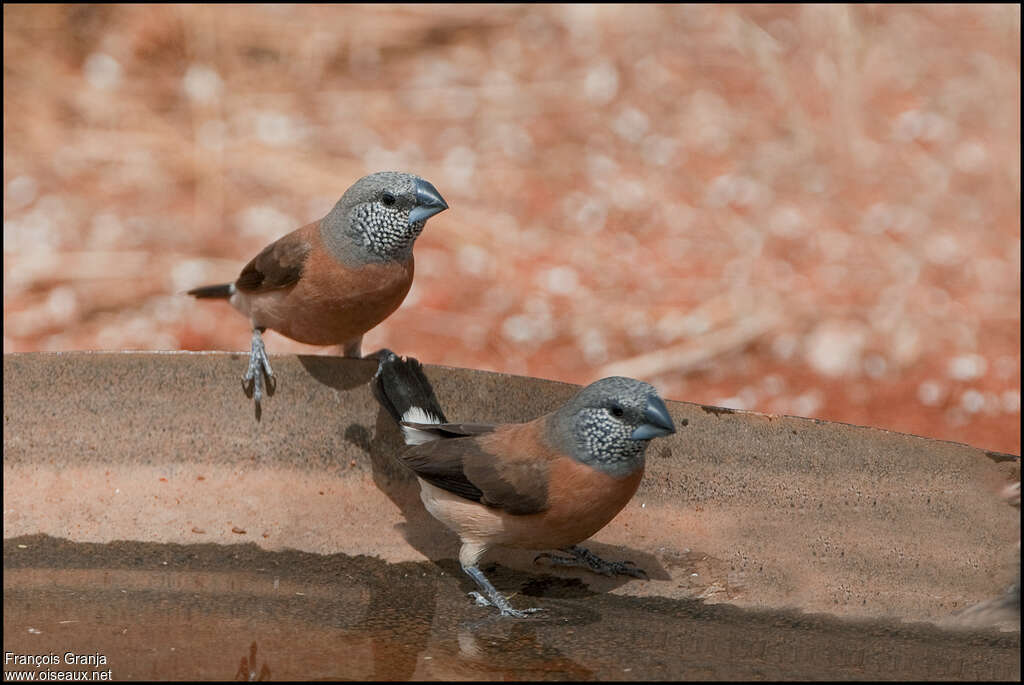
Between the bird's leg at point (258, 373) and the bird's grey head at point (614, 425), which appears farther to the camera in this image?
the bird's leg at point (258, 373)

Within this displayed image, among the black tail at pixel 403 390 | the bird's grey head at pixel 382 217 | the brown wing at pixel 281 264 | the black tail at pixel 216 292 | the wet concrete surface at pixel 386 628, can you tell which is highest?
the bird's grey head at pixel 382 217

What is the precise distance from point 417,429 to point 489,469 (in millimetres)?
239

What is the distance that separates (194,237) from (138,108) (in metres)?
1.39

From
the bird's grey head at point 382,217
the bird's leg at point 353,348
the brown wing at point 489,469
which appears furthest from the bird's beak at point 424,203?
the bird's leg at point 353,348

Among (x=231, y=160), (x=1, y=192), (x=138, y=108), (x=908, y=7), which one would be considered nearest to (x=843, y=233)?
(x=908, y=7)

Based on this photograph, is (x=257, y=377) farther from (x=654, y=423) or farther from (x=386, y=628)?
(x=654, y=423)

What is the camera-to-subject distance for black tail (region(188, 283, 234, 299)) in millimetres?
4016

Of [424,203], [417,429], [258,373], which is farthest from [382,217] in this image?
[417,429]

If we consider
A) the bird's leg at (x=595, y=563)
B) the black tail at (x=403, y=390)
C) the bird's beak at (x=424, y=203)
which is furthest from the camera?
the bird's beak at (x=424, y=203)

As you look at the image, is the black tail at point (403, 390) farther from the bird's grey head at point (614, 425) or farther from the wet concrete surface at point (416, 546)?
the bird's grey head at point (614, 425)

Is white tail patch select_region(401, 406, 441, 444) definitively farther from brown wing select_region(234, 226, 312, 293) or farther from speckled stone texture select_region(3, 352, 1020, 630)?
brown wing select_region(234, 226, 312, 293)

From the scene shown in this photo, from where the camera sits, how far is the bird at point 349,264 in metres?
3.29

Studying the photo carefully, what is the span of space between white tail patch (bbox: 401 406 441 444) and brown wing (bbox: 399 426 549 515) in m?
0.03

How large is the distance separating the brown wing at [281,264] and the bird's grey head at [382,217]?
→ 4.8 inches
